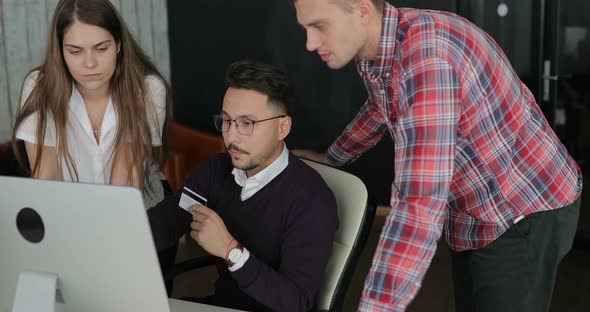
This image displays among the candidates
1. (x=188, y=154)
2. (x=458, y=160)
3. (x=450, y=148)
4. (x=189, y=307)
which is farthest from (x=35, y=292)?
(x=188, y=154)

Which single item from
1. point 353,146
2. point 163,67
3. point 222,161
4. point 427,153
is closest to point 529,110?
point 427,153

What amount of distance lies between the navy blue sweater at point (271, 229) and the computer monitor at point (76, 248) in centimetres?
47

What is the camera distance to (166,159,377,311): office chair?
87.3 inches

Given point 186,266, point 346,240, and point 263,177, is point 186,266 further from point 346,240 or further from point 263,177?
point 346,240

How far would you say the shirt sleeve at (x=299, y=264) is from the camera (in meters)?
2.06

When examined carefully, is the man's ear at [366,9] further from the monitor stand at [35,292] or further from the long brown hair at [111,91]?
the long brown hair at [111,91]

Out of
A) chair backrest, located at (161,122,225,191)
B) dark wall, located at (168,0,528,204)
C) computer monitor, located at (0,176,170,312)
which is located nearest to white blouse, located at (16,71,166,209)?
computer monitor, located at (0,176,170,312)

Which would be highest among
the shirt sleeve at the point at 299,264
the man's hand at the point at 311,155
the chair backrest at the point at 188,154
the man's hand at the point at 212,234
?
the man's hand at the point at 311,155

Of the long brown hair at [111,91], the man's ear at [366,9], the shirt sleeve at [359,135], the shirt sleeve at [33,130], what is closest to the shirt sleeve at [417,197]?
the man's ear at [366,9]

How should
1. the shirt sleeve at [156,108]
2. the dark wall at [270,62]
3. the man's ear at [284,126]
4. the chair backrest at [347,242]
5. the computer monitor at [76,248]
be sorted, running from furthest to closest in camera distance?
the dark wall at [270,62] < the shirt sleeve at [156,108] < the man's ear at [284,126] < the chair backrest at [347,242] < the computer monitor at [76,248]

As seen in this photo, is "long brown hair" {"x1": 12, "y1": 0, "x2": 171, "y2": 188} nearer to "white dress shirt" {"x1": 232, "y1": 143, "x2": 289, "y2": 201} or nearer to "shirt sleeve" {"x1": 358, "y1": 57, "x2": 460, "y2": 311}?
"white dress shirt" {"x1": 232, "y1": 143, "x2": 289, "y2": 201}

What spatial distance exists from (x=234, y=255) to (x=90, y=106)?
870 mm

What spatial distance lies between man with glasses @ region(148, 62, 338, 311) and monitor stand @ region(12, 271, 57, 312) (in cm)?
46

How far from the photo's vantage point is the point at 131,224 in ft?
4.94
